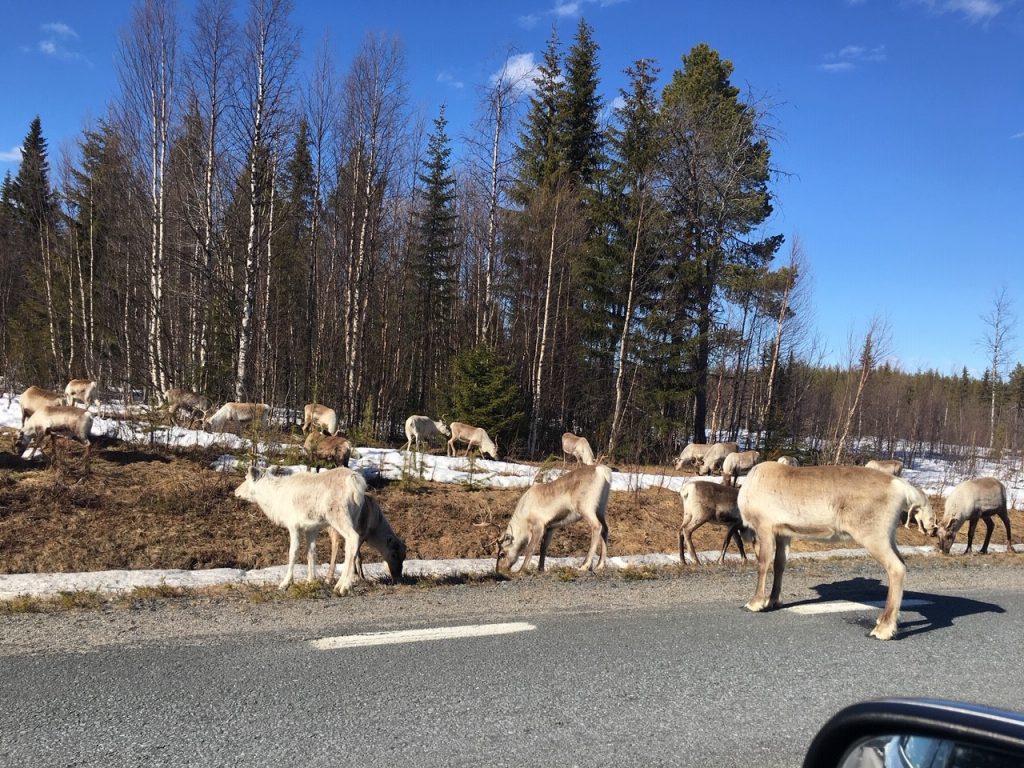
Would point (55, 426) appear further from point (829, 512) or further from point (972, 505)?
point (972, 505)

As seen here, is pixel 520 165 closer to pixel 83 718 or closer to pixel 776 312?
pixel 776 312

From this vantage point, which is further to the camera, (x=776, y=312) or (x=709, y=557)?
→ (x=776, y=312)

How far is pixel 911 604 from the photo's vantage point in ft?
26.8

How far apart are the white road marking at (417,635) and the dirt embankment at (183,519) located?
5.56 m

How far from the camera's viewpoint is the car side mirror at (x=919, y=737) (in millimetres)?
1528

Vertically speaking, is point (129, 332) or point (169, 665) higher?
point (129, 332)

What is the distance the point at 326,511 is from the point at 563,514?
12.6 ft

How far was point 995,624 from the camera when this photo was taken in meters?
7.32

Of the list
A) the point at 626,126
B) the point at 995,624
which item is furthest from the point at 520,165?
the point at 995,624

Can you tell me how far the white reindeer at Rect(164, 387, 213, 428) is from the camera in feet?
70.0

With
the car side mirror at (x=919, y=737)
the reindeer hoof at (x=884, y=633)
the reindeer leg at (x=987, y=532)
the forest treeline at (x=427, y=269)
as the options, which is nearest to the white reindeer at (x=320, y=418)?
the forest treeline at (x=427, y=269)

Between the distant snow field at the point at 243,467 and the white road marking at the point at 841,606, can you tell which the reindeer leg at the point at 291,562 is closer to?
the distant snow field at the point at 243,467

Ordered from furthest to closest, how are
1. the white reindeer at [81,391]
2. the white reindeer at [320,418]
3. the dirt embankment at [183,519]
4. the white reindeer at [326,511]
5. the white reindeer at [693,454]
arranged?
the white reindeer at [693,454] < the white reindeer at [320,418] < the white reindeer at [81,391] < the dirt embankment at [183,519] < the white reindeer at [326,511]

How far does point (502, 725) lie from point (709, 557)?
966 cm
